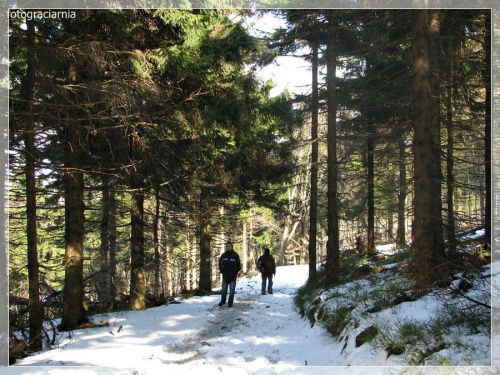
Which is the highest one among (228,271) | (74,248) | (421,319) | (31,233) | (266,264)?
(31,233)

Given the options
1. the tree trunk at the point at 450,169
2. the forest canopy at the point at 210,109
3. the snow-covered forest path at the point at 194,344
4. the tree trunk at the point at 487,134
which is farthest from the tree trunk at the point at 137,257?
the tree trunk at the point at 487,134

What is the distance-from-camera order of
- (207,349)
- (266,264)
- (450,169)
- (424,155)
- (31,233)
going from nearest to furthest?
1. (207,349)
2. (31,233)
3. (424,155)
4. (450,169)
5. (266,264)

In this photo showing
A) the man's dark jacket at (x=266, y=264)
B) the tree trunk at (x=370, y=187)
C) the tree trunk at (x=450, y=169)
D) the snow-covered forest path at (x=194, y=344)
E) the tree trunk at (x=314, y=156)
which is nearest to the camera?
the snow-covered forest path at (x=194, y=344)

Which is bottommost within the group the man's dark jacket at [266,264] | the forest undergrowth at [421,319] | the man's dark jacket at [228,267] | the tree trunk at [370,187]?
the man's dark jacket at [266,264]

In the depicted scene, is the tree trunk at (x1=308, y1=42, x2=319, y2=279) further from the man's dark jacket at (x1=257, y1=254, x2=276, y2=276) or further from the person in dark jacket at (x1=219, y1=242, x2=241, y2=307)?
the person in dark jacket at (x1=219, y1=242, x2=241, y2=307)

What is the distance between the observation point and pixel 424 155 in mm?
6688

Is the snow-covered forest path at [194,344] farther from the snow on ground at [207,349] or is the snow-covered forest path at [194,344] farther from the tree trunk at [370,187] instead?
the tree trunk at [370,187]

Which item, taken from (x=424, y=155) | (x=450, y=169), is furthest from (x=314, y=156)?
(x=424, y=155)

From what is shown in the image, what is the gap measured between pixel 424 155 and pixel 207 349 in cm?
525

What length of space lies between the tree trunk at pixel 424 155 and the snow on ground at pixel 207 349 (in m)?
1.54

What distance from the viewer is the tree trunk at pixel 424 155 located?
656 cm

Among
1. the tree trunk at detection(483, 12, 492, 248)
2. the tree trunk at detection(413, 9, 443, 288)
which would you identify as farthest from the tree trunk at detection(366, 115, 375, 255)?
the tree trunk at detection(413, 9, 443, 288)

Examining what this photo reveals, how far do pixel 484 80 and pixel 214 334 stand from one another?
7.84 meters

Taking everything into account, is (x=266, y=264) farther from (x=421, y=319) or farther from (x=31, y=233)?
(x=421, y=319)
